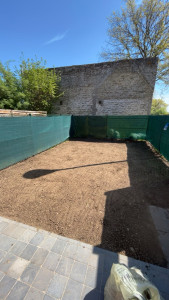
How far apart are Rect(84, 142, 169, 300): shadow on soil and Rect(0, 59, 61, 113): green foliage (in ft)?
29.7

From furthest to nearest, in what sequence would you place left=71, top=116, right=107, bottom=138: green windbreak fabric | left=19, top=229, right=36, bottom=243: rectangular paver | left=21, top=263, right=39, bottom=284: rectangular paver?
left=71, top=116, right=107, bottom=138: green windbreak fabric
left=19, top=229, right=36, bottom=243: rectangular paver
left=21, top=263, right=39, bottom=284: rectangular paver

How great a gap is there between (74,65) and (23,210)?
474 inches

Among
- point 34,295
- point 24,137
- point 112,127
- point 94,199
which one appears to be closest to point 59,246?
point 34,295

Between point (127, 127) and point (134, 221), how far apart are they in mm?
7263

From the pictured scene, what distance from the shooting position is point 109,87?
10.2 metres

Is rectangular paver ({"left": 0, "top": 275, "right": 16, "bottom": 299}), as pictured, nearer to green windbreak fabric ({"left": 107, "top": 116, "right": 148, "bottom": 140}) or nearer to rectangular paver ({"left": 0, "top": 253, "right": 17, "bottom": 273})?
rectangular paver ({"left": 0, "top": 253, "right": 17, "bottom": 273})

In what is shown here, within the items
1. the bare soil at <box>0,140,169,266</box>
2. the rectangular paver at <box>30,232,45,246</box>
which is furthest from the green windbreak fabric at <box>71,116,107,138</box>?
the rectangular paver at <box>30,232,45,246</box>

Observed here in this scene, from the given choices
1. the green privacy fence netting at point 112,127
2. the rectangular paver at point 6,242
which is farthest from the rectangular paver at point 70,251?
the green privacy fence netting at point 112,127

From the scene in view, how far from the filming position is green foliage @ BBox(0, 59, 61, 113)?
332 inches

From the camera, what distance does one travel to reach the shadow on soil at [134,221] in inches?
62.0

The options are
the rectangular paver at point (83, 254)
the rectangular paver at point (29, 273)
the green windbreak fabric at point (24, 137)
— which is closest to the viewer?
the rectangular paver at point (29, 273)

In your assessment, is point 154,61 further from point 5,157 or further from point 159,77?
point 5,157

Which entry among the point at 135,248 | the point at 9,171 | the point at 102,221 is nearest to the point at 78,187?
the point at 102,221

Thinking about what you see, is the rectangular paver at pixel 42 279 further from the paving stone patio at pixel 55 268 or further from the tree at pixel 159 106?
the tree at pixel 159 106
